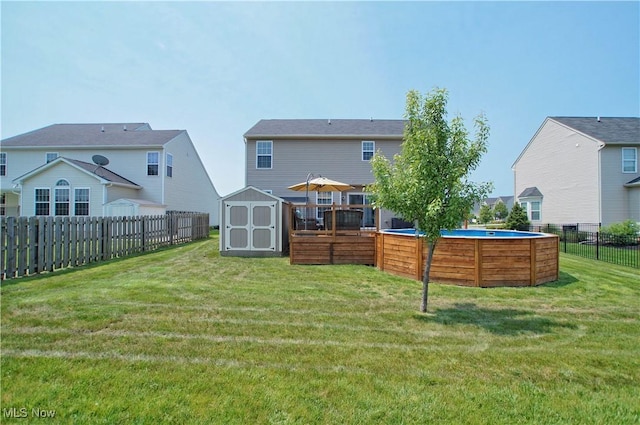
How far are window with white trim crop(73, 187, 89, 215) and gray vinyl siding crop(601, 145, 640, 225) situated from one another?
30.8m

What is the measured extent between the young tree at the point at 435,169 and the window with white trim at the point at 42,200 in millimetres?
21474

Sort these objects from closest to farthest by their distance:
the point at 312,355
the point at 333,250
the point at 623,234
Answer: the point at 312,355
the point at 333,250
the point at 623,234

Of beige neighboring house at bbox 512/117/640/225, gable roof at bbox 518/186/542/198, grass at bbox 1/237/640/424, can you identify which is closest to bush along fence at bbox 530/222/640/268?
beige neighboring house at bbox 512/117/640/225

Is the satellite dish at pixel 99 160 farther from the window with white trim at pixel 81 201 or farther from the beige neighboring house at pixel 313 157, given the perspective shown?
the beige neighboring house at pixel 313 157

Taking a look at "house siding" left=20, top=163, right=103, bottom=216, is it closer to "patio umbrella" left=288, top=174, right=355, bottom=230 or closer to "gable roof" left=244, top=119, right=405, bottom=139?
"gable roof" left=244, top=119, right=405, bottom=139

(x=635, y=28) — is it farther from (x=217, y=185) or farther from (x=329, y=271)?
(x=217, y=185)

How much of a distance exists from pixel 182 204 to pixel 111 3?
1682 cm

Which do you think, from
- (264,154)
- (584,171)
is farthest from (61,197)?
(584,171)

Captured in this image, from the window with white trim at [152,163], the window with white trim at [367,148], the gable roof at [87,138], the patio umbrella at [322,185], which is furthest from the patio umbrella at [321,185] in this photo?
the gable roof at [87,138]

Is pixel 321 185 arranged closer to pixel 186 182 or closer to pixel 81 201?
pixel 81 201

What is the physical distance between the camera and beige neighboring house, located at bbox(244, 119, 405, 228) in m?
18.2

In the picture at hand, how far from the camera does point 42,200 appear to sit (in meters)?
18.2

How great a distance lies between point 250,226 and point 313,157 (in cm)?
850

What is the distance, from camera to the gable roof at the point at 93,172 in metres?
17.7
